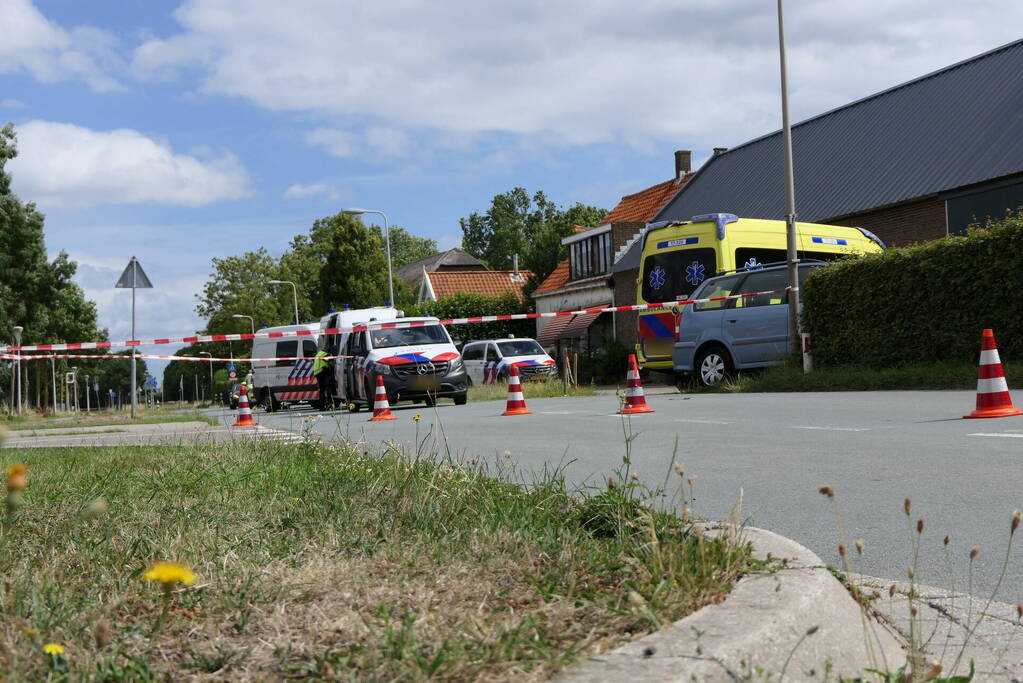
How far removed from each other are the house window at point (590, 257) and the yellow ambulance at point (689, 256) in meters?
21.6

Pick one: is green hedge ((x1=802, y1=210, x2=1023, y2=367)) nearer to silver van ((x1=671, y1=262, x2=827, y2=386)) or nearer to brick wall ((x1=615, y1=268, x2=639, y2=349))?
silver van ((x1=671, y1=262, x2=827, y2=386))

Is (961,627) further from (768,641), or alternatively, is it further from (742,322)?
Answer: (742,322)

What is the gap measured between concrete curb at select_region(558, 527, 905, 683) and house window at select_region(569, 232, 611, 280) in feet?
135

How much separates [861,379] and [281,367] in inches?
818

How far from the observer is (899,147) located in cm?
3203

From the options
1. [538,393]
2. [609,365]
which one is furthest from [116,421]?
[609,365]

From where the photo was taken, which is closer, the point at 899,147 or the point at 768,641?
the point at 768,641

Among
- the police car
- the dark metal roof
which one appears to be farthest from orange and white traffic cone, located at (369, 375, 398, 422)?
the dark metal roof

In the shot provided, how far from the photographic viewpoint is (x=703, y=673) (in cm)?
241

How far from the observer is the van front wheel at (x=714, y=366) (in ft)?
63.0

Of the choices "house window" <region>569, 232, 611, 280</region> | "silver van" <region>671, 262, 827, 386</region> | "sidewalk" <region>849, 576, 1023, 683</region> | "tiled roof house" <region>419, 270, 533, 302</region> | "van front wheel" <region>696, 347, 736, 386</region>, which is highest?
"tiled roof house" <region>419, 270, 533, 302</region>

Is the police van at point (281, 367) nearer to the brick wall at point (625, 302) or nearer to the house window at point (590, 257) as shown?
the brick wall at point (625, 302)

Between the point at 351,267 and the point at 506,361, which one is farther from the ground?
the point at 351,267

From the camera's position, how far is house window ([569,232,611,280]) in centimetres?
4519
